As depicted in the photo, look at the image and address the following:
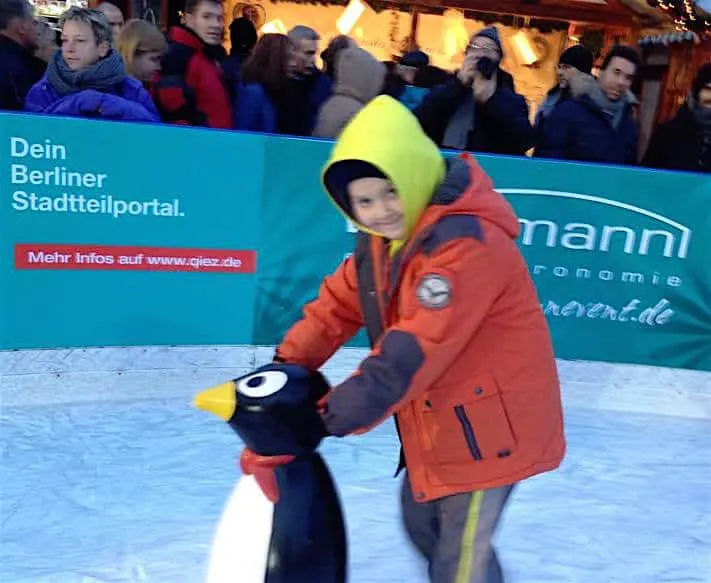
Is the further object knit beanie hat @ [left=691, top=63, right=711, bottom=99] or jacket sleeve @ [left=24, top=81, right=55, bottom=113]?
knit beanie hat @ [left=691, top=63, right=711, bottom=99]

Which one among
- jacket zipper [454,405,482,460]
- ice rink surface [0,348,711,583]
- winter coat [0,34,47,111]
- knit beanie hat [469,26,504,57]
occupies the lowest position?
ice rink surface [0,348,711,583]

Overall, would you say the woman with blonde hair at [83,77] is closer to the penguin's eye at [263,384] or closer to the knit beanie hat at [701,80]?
the penguin's eye at [263,384]

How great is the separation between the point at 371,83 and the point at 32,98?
1.28 m

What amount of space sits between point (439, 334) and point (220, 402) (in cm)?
41

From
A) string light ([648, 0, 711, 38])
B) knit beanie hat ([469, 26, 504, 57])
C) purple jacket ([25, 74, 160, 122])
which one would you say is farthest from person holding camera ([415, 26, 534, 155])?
string light ([648, 0, 711, 38])

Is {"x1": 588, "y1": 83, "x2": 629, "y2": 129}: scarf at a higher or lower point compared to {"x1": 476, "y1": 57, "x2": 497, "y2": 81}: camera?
lower

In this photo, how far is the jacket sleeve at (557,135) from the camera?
133 inches

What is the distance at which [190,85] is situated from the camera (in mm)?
3168

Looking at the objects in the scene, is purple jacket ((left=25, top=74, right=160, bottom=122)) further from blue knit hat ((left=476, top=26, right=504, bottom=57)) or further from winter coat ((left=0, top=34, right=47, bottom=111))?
blue knit hat ((left=476, top=26, right=504, bottom=57))

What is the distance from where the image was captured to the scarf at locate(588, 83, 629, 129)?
134 inches

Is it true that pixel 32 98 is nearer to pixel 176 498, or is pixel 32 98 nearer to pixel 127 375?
pixel 127 375

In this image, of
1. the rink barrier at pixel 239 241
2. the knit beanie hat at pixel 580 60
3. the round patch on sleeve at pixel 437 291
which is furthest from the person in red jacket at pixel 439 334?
the knit beanie hat at pixel 580 60

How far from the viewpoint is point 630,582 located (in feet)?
7.42

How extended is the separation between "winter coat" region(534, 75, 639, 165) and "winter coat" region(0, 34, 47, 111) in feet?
6.86
